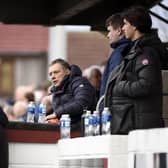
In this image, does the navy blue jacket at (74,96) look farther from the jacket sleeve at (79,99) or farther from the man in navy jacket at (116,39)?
the man in navy jacket at (116,39)

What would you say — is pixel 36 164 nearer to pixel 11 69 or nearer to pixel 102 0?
pixel 102 0

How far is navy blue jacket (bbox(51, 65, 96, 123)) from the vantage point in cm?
1209

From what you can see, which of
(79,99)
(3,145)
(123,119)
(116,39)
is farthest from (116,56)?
(3,145)

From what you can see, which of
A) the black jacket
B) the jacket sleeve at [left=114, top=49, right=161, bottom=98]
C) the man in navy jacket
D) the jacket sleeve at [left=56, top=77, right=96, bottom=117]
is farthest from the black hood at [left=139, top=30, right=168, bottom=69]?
the jacket sleeve at [left=56, top=77, right=96, bottom=117]

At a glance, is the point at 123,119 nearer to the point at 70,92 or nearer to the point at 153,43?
the point at 153,43

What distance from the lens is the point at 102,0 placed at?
14.1 meters

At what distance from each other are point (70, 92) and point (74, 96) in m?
0.10

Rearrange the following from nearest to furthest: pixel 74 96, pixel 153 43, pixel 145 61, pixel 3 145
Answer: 1. pixel 145 61
2. pixel 153 43
3. pixel 3 145
4. pixel 74 96

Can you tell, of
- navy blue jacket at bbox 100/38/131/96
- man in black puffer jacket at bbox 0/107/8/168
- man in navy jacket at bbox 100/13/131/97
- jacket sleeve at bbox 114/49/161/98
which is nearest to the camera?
jacket sleeve at bbox 114/49/161/98

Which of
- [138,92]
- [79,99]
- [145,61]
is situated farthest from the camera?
[79,99]

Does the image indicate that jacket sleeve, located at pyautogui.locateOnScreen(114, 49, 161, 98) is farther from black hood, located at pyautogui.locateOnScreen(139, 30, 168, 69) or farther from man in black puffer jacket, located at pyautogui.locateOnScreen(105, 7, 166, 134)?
black hood, located at pyautogui.locateOnScreen(139, 30, 168, 69)

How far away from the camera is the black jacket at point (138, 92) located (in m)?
10.1

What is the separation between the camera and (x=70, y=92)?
40.8ft

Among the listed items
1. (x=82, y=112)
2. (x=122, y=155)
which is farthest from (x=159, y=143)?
(x=82, y=112)
